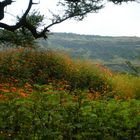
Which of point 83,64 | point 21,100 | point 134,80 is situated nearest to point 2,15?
point 83,64

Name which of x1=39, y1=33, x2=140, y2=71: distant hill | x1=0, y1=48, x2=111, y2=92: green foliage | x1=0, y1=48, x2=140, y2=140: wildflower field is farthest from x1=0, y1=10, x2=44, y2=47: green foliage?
x1=39, y1=33, x2=140, y2=71: distant hill

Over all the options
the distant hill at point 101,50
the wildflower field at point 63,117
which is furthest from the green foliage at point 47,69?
the distant hill at point 101,50

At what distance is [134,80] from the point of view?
1819 centimetres

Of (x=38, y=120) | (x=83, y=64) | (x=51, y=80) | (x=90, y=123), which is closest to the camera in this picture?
(x=38, y=120)

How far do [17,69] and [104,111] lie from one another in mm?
9453

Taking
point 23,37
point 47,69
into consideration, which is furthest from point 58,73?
point 23,37

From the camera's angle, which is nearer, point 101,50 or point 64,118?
point 64,118

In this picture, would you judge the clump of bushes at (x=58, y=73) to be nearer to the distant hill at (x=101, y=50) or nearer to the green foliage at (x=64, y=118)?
the green foliage at (x=64, y=118)

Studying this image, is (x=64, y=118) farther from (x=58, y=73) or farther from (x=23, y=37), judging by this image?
(x=23, y=37)

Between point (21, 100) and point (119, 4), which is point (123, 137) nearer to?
point (21, 100)

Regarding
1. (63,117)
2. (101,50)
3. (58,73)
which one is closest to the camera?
(63,117)

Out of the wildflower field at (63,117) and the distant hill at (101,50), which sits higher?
the wildflower field at (63,117)

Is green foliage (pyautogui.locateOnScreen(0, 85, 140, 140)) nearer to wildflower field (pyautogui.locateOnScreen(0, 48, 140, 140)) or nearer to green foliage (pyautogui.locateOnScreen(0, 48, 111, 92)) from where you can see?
wildflower field (pyautogui.locateOnScreen(0, 48, 140, 140))

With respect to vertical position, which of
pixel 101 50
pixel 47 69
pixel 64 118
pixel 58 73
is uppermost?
pixel 64 118
